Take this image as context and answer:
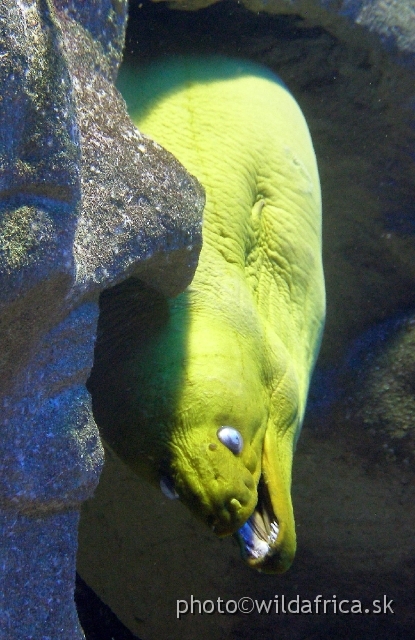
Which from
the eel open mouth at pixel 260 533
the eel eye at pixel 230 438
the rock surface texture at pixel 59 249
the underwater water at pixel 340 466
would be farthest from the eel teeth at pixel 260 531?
the underwater water at pixel 340 466

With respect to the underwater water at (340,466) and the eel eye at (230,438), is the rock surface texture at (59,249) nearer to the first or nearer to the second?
the eel eye at (230,438)

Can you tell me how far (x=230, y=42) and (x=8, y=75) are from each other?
227cm

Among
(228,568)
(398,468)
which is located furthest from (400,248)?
(228,568)

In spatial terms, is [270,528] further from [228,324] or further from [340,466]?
[340,466]

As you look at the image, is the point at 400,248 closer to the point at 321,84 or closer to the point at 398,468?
the point at 321,84

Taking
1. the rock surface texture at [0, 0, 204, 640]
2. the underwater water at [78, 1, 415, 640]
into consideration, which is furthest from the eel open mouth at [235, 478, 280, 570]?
the underwater water at [78, 1, 415, 640]

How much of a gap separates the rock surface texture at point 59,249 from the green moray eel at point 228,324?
34 cm

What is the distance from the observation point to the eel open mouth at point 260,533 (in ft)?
7.13

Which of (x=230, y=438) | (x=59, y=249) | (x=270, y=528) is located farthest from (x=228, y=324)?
(x=59, y=249)

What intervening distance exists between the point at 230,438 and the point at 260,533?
1.48ft

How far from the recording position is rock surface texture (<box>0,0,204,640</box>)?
1.10m

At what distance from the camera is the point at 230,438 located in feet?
6.58

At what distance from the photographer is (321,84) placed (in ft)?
11.1

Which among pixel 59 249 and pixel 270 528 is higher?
pixel 59 249
